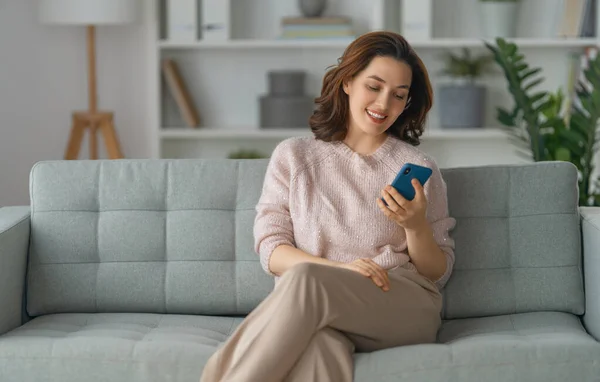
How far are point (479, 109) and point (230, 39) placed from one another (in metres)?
1.14

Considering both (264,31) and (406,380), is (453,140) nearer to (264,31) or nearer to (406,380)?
(264,31)

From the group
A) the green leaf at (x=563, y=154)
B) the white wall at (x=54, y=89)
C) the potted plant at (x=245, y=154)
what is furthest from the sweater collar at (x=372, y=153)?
the white wall at (x=54, y=89)

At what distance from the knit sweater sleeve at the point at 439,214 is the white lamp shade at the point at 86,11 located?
2052 millimetres

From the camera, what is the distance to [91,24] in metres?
4.10

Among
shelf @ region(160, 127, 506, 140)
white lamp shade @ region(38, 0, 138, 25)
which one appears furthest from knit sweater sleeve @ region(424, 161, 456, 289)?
white lamp shade @ region(38, 0, 138, 25)

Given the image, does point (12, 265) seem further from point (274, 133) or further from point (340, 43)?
point (340, 43)

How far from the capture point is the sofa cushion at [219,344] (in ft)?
6.89

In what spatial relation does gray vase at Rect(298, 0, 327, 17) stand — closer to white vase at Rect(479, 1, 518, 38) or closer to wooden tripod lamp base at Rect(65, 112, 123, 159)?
white vase at Rect(479, 1, 518, 38)

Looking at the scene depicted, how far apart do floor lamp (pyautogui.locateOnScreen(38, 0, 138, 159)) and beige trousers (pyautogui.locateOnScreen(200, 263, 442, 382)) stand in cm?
228

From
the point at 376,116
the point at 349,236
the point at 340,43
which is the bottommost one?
the point at 349,236

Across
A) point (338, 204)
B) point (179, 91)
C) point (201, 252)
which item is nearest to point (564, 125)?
point (338, 204)

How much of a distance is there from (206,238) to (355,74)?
0.58 meters

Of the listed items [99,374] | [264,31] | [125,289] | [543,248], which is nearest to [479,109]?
[264,31]

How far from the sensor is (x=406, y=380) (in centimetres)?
209
